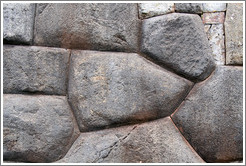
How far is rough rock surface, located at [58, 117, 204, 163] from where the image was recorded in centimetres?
86

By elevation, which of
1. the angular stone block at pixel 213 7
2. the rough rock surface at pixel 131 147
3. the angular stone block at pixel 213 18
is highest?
the angular stone block at pixel 213 7

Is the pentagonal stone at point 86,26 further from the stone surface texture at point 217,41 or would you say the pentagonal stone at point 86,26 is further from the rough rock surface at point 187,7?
the stone surface texture at point 217,41

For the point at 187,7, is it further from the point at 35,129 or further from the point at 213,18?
the point at 35,129

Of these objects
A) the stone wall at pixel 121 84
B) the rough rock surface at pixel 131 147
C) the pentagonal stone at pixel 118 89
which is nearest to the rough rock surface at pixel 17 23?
the stone wall at pixel 121 84

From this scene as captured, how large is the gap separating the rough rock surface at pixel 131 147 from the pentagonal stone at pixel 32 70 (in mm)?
232

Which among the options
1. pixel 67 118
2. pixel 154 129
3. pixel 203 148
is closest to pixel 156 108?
pixel 154 129

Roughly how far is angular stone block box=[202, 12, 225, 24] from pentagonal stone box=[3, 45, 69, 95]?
61 cm

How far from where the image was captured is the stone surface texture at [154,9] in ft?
3.10

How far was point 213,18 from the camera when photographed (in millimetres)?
958

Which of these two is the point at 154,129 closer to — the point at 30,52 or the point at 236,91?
the point at 236,91

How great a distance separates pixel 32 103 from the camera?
873 mm

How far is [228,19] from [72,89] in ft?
2.25

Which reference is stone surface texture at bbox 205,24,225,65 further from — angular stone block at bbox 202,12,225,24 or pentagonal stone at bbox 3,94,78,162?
pentagonal stone at bbox 3,94,78,162

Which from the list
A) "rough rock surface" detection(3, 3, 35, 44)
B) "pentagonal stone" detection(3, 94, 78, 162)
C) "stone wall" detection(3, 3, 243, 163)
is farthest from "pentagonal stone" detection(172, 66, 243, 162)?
"rough rock surface" detection(3, 3, 35, 44)
